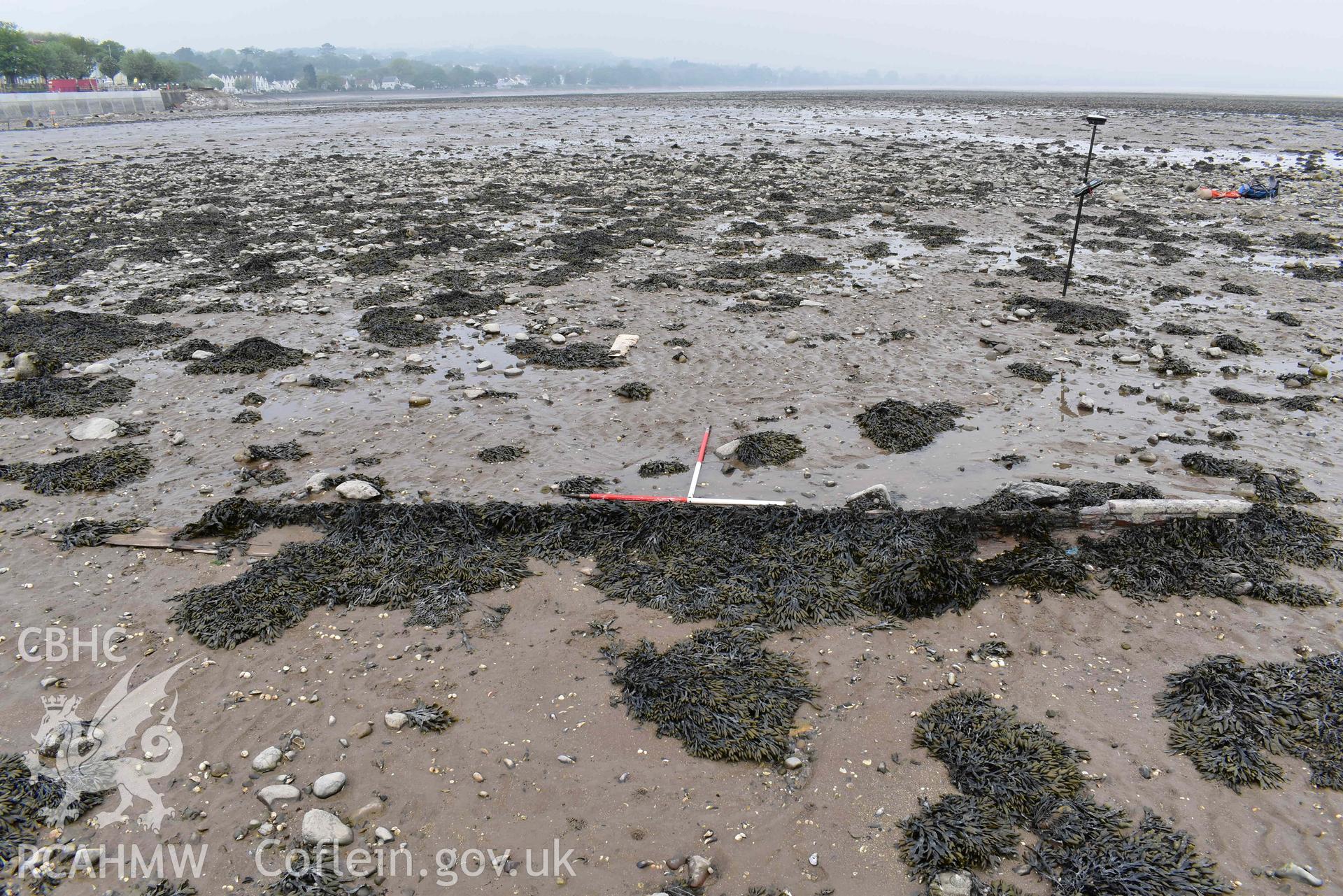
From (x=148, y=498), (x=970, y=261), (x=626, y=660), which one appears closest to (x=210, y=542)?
(x=148, y=498)

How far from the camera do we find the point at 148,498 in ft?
22.6

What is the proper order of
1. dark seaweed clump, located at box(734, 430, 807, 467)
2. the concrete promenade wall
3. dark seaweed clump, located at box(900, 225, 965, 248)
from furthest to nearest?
the concrete promenade wall
dark seaweed clump, located at box(900, 225, 965, 248)
dark seaweed clump, located at box(734, 430, 807, 467)

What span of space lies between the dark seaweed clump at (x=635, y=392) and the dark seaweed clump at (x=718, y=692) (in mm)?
4189

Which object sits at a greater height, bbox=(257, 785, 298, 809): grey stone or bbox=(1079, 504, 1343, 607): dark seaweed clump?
bbox=(1079, 504, 1343, 607): dark seaweed clump

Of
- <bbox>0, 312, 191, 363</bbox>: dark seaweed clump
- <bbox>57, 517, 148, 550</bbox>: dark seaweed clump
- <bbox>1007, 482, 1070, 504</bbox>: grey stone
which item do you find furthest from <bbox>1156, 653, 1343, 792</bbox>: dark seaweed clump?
<bbox>0, 312, 191, 363</bbox>: dark seaweed clump

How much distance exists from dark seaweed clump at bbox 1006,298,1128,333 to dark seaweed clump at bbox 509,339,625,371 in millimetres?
6669

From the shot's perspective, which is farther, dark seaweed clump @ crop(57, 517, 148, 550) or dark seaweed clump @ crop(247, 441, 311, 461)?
dark seaweed clump @ crop(247, 441, 311, 461)

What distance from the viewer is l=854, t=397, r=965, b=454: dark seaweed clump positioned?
25.3 ft

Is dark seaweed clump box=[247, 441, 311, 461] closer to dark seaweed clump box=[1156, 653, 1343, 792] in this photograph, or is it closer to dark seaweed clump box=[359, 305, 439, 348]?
dark seaweed clump box=[359, 305, 439, 348]

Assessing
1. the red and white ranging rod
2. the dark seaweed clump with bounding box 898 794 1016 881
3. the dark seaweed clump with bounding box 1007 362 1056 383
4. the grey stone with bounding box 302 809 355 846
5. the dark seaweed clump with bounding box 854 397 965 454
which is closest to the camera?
the dark seaweed clump with bounding box 898 794 1016 881

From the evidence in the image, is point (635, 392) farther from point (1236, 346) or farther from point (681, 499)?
point (1236, 346)

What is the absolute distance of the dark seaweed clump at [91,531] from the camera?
20.3 ft

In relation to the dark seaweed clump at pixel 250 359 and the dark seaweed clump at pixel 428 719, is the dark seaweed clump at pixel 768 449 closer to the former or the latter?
the dark seaweed clump at pixel 428 719

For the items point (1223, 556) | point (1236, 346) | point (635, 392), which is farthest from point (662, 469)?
point (1236, 346)
